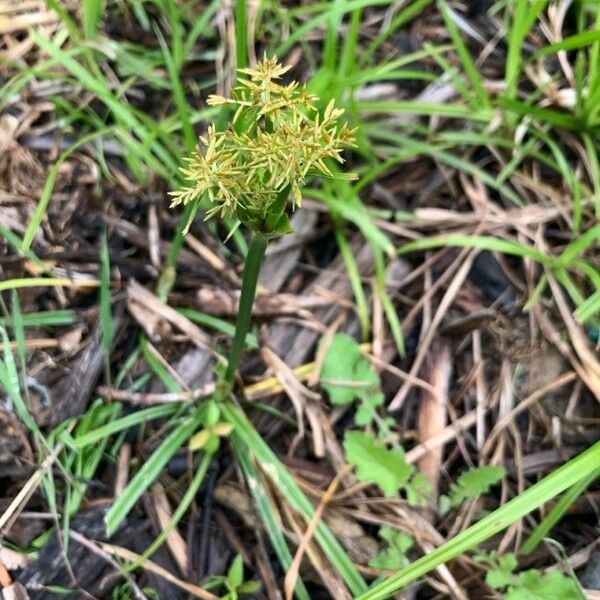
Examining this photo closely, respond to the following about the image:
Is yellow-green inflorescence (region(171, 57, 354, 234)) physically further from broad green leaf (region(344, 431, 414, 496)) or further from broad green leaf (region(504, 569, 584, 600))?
broad green leaf (region(504, 569, 584, 600))

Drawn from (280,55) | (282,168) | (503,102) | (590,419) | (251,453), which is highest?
(282,168)

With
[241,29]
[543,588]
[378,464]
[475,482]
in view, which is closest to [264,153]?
[241,29]

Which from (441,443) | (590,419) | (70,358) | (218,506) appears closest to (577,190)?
(590,419)

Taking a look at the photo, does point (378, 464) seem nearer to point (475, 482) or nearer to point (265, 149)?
point (475, 482)

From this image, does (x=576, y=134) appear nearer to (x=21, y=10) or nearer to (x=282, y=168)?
(x=282, y=168)

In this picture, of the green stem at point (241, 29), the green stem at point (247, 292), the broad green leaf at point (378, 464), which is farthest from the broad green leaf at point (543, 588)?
the green stem at point (241, 29)

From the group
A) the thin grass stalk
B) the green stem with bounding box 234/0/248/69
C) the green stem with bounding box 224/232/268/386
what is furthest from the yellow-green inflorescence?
the thin grass stalk
